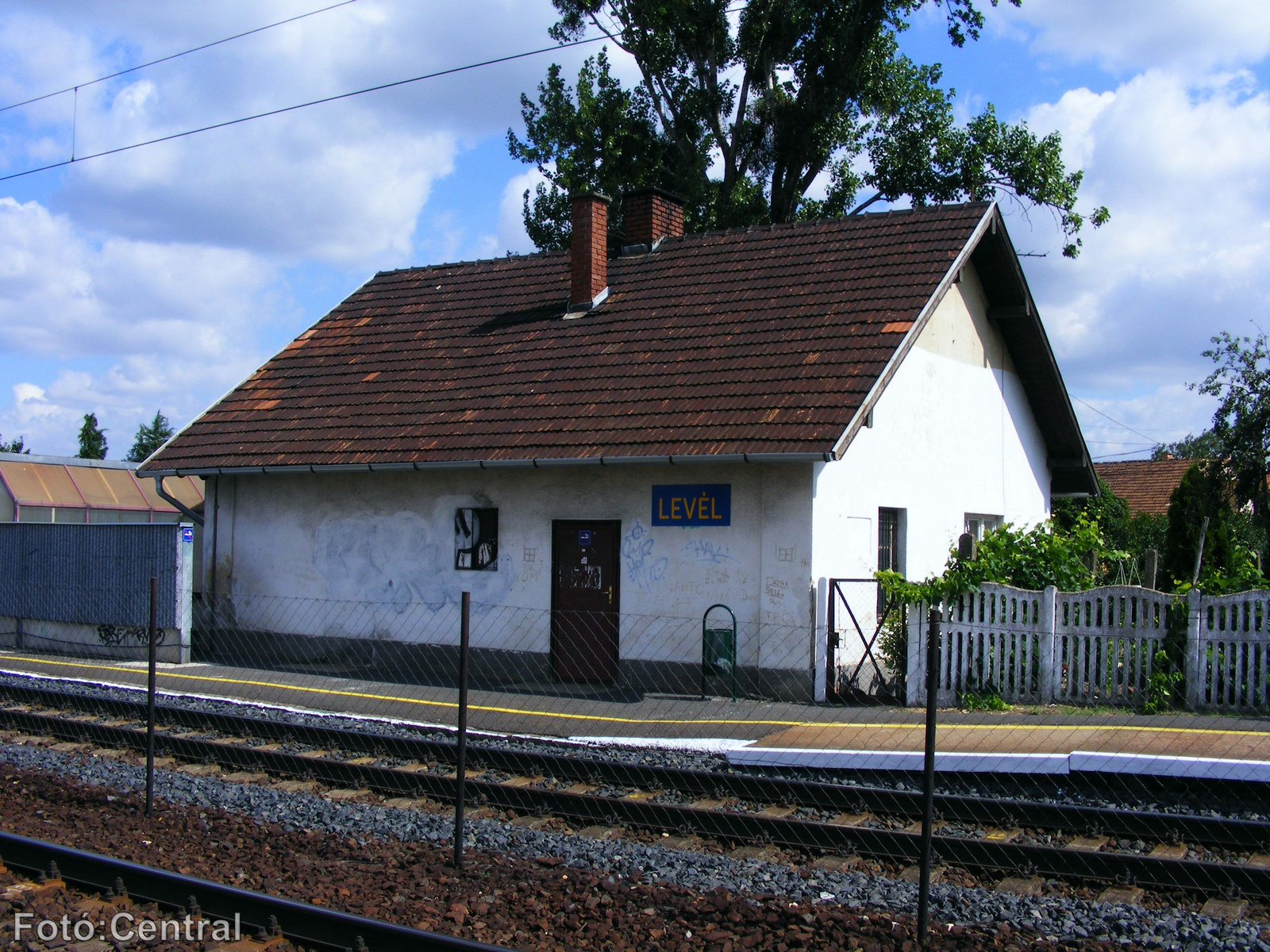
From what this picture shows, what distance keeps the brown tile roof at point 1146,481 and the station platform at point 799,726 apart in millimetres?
36067

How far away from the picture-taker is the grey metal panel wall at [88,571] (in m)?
16.2

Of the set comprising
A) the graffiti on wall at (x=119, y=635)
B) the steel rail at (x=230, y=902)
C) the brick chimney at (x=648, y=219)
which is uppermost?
the brick chimney at (x=648, y=219)

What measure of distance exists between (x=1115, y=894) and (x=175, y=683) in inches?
462

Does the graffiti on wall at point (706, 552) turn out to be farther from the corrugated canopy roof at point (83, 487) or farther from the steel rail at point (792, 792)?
the corrugated canopy roof at point (83, 487)

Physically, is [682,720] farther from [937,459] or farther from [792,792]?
[937,459]

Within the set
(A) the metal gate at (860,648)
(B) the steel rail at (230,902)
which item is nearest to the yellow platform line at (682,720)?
(A) the metal gate at (860,648)

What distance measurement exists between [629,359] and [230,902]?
10959mm

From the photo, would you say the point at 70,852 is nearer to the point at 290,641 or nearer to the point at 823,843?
the point at 823,843

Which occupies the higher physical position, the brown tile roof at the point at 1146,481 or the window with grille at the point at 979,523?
the brown tile roof at the point at 1146,481

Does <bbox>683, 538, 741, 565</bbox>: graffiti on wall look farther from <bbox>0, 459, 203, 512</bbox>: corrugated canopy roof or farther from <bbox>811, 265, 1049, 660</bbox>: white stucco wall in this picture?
<bbox>0, 459, 203, 512</bbox>: corrugated canopy roof

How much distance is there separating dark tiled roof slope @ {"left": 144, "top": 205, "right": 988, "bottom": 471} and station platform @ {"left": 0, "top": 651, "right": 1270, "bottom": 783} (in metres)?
3.09

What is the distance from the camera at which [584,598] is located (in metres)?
14.6

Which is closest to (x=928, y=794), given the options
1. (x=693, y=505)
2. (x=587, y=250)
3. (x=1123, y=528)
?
(x=693, y=505)

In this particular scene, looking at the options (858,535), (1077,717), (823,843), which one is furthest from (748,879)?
(858,535)
